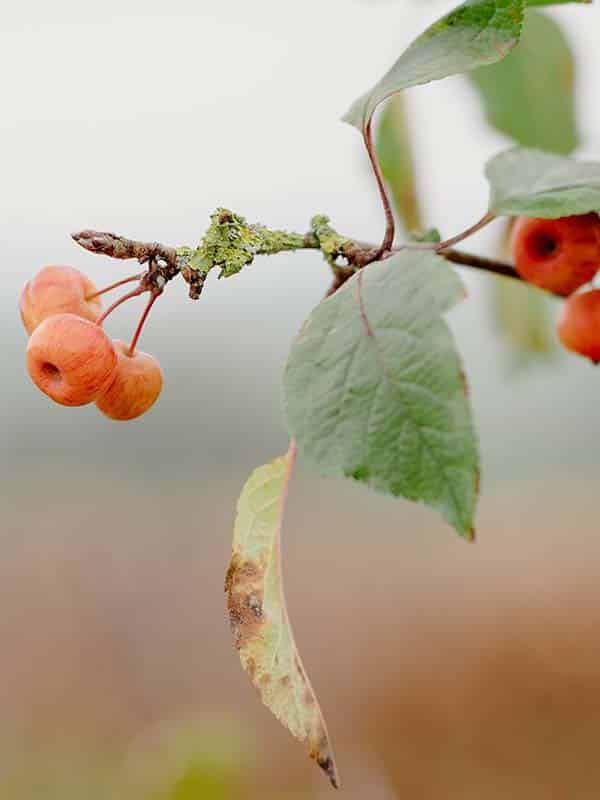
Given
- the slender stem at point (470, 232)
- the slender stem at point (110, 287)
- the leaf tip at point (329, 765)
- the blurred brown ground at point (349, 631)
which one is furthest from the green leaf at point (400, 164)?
the blurred brown ground at point (349, 631)

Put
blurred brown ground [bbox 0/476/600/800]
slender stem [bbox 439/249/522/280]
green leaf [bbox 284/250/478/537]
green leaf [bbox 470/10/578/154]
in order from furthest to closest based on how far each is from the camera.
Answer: blurred brown ground [bbox 0/476/600/800]
green leaf [bbox 470/10/578/154]
slender stem [bbox 439/249/522/280]
green leaf [bbox 284/250/478/537]

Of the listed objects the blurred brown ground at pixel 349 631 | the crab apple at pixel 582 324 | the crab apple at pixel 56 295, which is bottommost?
the blurred brown ground at pixel 349 631

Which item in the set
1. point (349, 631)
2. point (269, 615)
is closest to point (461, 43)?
point (269, 615)

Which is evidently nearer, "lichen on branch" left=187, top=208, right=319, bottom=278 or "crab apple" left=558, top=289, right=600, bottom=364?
"lichen on branch" left=187, top=208, right=319, bottom=278

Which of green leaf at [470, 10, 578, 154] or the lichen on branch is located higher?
green leaf at [470, 10, 578, 154]

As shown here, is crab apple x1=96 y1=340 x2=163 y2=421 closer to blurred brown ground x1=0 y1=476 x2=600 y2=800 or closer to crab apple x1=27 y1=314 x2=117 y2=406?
crab apple x1=27 y1=314 x2=117 y2=406

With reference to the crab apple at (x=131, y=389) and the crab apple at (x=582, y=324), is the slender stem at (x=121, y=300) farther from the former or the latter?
the crab apple at (x=582, y=324)

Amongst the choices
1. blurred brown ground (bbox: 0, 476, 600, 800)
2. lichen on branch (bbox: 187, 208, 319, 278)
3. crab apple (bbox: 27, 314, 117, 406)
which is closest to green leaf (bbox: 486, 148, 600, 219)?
lichen on branch (bbox: 187, 208, 319, 278)
